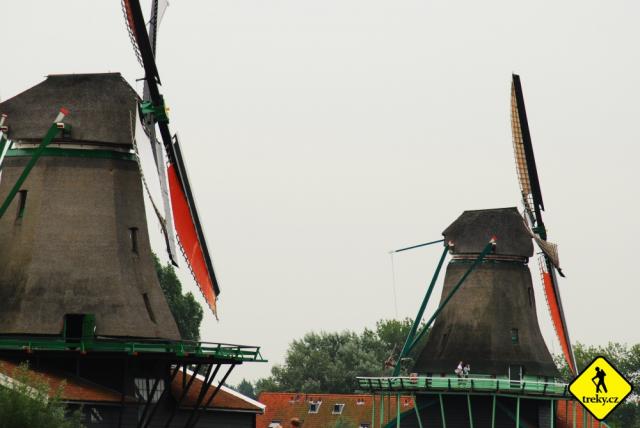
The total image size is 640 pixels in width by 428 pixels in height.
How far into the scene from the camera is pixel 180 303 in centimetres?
8075

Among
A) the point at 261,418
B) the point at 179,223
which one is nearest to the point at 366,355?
the point at 261,418

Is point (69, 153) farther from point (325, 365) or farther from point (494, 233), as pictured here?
point (325, 365)

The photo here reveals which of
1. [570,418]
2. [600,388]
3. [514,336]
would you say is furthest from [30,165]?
[570,418]

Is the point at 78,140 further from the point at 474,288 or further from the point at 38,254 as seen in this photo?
the point at 474,288

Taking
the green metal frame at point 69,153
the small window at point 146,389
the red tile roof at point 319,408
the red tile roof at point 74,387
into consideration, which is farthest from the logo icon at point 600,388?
the red tile roof at point 319,408

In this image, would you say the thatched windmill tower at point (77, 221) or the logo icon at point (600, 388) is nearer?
the logo icon at point (600, 388)

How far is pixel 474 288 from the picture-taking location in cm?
5488

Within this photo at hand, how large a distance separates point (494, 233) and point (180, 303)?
1182 inches

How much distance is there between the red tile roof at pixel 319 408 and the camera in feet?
229

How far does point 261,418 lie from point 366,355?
18895 mm

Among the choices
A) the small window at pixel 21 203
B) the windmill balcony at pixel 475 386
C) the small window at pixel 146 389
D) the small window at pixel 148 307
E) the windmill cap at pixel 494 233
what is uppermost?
the windmill cap at pixel 494 233

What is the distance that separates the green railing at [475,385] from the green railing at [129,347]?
1537 centimetres

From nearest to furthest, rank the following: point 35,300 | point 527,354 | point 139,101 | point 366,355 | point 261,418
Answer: point 35,300 → point 139,101 → point 527,354 → point 261,418 → point 366,355

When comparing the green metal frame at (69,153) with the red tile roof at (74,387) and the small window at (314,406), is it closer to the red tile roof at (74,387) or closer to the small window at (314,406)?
the red tile roof at (74,387)
